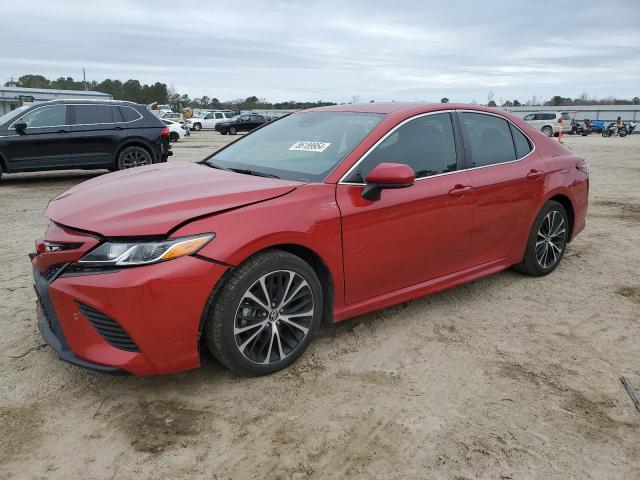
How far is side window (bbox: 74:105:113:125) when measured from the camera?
10477 mm

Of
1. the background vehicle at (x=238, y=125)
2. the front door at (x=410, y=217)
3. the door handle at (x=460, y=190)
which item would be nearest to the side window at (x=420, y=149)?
the front door at (x=410, y=217)

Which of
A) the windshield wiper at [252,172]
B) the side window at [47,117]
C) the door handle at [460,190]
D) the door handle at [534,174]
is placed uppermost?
the side window at [47,117]

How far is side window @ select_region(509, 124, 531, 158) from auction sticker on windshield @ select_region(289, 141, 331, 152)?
6.10ft

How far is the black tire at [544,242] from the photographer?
4.66m

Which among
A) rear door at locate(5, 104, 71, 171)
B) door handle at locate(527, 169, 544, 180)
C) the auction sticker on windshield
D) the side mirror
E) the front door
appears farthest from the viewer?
rear door at locate(5, 104, 71, 171)

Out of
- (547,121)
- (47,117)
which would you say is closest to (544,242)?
(47,117)

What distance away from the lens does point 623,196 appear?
369 inches

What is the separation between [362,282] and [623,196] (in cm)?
794

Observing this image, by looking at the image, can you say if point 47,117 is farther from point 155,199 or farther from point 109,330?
point 109,330

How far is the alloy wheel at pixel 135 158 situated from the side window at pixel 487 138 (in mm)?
8364

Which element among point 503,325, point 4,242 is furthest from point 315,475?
point 4,242

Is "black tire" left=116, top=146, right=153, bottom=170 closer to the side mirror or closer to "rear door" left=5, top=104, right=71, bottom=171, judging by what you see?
"rear door" left=5, top=104, right=71, bottom=171

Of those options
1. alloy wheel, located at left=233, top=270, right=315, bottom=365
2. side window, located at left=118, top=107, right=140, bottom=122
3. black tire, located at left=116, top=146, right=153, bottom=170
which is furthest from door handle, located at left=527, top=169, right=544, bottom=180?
side window, located at left=118, top=107, right=140, bottom=122

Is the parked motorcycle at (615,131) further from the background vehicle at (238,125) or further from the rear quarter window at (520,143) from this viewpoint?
the rear quarter window at (520,143)
